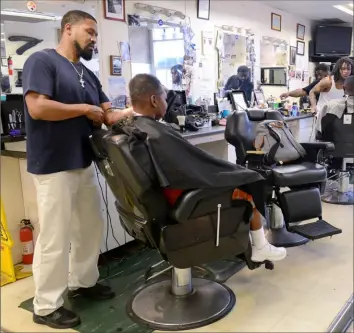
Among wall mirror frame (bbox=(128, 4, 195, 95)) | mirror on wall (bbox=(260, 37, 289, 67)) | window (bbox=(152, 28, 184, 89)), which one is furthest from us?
mirror on wall (bbox=(260, 37, 289, 67))

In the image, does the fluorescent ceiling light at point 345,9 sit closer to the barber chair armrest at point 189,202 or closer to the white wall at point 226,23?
the white wall at point 226,23

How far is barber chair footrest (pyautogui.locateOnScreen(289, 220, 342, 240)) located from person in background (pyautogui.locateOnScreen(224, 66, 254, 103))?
2.24 metres

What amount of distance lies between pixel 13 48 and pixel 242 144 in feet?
5.45

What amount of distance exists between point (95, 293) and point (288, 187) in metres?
1.39

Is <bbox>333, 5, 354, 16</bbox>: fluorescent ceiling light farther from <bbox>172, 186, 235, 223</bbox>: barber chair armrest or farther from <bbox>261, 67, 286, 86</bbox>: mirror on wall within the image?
<bbox>172, 186, 235, 223</bbox>: barber chair armrest

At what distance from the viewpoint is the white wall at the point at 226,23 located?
3143 mm

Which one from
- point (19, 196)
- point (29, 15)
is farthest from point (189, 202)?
point (29, 15)

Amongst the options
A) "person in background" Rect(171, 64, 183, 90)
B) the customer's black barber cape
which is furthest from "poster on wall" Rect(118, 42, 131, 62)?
the customer's black barber cape

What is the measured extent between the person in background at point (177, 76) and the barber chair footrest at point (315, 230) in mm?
1831

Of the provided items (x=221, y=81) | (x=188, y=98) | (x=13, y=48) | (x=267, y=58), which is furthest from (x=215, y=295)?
(x=267, y=58)

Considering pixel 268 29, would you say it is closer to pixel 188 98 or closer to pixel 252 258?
pixel 188 98

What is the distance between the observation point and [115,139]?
1.64 m

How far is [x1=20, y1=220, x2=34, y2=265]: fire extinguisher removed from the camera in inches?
102

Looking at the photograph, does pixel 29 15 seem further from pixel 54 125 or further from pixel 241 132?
pixel 241 132
